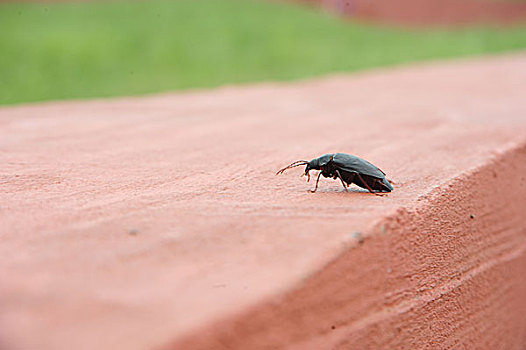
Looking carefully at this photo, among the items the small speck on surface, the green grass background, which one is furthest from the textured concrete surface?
the green grass background

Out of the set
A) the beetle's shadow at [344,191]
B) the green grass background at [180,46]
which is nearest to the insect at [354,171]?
the beetle's shadow at [344,191]

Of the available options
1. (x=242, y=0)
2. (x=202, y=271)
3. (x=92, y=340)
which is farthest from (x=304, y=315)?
(x=242, y=0)

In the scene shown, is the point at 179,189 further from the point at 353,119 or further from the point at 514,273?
the point at 353,119

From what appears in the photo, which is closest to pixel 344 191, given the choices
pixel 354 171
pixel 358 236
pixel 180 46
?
pixel 354 171

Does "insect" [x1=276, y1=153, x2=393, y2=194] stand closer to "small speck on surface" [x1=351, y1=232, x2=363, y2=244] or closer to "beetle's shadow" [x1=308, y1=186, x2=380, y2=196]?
"beetle's shadow" [x1=308, y1=186, x2=380, y2=196]

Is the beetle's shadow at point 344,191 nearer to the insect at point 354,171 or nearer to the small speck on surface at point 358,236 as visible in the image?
the insect at point 354,171

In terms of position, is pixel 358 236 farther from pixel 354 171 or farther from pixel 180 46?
pixel 180 46
